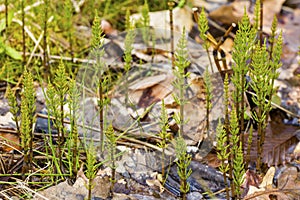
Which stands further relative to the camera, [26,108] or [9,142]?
[9,142]

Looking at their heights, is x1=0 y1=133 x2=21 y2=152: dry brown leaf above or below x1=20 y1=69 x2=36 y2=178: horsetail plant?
below

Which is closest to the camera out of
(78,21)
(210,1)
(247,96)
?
(247,96)

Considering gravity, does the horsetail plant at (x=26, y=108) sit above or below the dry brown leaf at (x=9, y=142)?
above

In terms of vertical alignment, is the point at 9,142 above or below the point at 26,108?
below

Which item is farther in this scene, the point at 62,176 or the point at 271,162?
the point at 271,162

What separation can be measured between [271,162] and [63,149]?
111 centimetres

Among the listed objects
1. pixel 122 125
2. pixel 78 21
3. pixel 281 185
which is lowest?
pixel 281 185

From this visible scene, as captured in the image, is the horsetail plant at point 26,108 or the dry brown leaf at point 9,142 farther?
the dry brown leaf at point 9,142

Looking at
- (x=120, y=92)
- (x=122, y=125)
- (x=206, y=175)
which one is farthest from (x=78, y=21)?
(x=206, y=175)

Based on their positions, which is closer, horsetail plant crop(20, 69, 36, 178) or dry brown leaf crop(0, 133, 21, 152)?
horsetail plant crop(20, 69, 36, 178)

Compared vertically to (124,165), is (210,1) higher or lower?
higher

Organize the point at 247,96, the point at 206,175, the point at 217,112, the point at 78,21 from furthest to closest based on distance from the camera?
the point at 78,21, the point at 247,96, the point at 217,112, the point at 206,175

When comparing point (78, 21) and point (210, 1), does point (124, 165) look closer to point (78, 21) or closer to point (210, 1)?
point (78, 21)

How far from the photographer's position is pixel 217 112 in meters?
2.90
